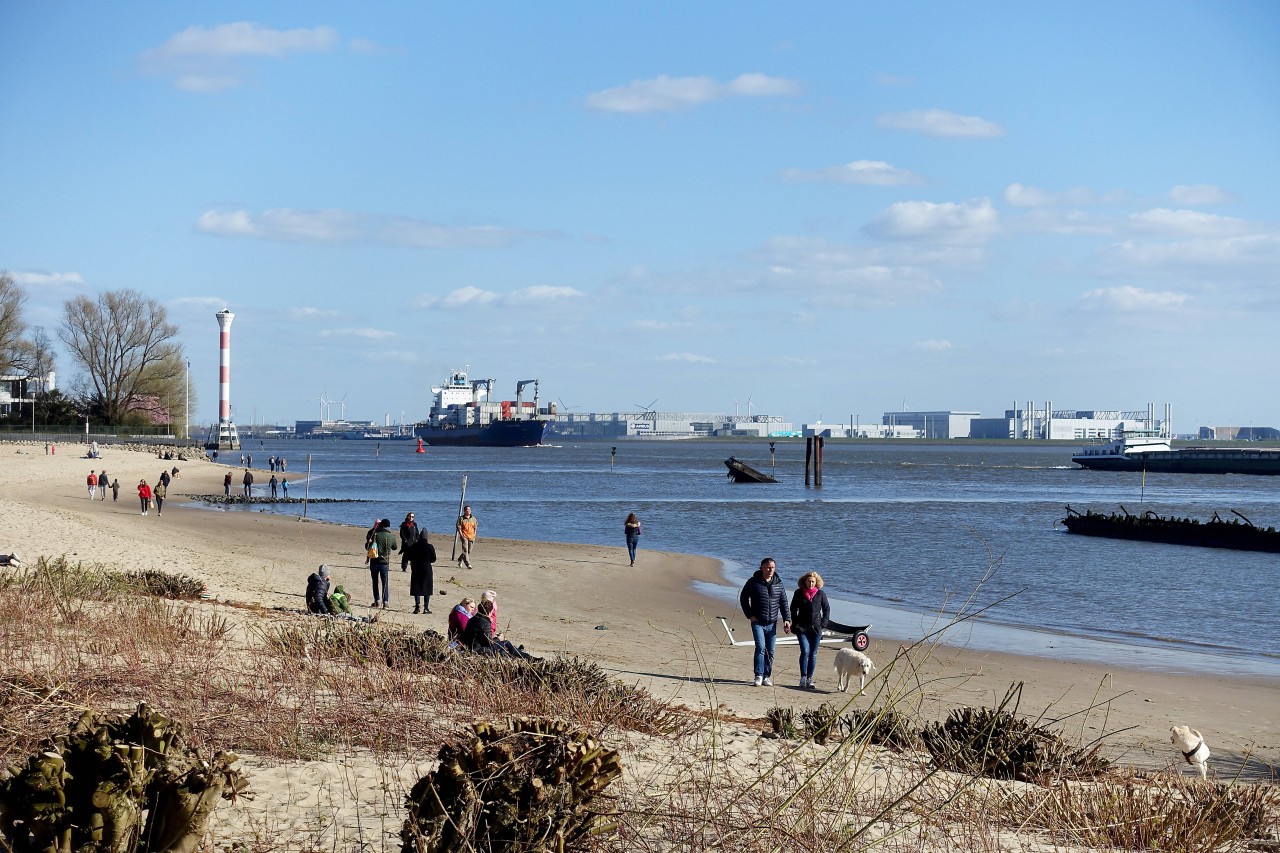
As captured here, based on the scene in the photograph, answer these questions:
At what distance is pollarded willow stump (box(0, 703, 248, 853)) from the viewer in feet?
11.8

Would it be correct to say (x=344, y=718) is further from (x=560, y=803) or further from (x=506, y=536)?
(x=506, y=536)

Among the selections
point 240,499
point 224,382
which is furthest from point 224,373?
point 240,499

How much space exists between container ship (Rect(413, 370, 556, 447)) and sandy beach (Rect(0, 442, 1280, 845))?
118910 millimetres

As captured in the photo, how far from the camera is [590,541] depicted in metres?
33.8

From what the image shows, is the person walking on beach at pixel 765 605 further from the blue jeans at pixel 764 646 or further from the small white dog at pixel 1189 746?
the small white dog at pixel 1189 746

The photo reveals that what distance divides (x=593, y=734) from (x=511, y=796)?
1378mm

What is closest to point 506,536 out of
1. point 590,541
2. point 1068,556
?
point 590,541

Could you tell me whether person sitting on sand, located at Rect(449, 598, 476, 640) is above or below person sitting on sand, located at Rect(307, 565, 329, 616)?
above

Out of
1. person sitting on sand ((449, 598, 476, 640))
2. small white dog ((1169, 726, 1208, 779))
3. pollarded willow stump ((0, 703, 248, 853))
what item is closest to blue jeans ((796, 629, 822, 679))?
person sitting on sand ((449, 598, 476, 640))

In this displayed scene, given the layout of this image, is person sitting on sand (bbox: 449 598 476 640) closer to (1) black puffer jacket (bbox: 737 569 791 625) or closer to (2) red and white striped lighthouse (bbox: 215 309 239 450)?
(1) black puffer jacket (bbox: 737 569 791 625)

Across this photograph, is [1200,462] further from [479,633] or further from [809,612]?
[479,633]

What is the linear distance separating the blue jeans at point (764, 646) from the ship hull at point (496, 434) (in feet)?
473

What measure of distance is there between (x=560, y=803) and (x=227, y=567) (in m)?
18.8

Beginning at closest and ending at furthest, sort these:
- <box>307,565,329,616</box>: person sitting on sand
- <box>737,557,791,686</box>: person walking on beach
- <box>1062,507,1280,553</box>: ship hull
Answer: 1. <box>737,557,791,686</box>: person walking on beach
2. <box>307,565,329,616</box>: person sitting on sand
3. <box>1062,507,1280,553</box>: ship hull
